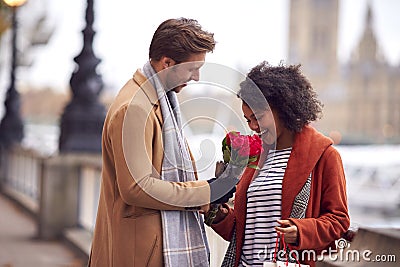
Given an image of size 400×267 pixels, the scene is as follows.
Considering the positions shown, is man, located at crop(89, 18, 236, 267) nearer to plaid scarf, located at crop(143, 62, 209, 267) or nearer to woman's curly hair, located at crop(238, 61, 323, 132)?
plaid scarf, located at crop(143, 62, 209, 267)

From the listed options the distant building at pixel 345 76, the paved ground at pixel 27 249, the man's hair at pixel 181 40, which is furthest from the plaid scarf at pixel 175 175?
the distant building at pixel 345 76

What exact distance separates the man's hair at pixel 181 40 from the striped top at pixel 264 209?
0.60 m

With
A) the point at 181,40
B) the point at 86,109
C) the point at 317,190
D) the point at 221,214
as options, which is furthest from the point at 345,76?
the point at 181,40

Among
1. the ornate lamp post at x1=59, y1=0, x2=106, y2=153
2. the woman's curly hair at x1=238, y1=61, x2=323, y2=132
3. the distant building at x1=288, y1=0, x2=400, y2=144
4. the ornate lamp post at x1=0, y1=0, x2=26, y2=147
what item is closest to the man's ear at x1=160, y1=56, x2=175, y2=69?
the woman's curly hair at x1=238, y1=61, x2=323, y2=132

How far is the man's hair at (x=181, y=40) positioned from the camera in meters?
3.04

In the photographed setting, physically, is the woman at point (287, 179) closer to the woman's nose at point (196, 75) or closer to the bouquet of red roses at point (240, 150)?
the bouquet of red roses at point (240, 150)

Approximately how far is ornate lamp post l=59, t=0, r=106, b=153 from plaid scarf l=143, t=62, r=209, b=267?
7644 millimetres

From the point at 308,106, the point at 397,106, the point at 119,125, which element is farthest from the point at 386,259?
the point at 397,106

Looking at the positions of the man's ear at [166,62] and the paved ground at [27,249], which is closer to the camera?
the man's ear at [166,62]

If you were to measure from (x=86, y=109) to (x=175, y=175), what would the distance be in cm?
786

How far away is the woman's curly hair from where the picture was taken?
317 centimetres

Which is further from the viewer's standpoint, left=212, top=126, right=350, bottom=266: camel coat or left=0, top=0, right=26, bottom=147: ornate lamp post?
left=0, top=0, right=26, bottom=147: ornate lamp post

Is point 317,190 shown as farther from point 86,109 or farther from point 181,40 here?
point 86,109

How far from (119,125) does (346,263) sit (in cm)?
111
